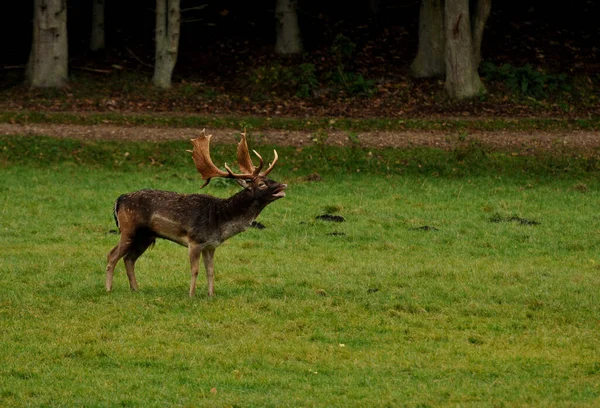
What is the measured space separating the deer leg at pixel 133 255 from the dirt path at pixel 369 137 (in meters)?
11.0

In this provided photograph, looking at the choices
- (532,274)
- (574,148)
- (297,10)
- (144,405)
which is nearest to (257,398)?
(144,405)

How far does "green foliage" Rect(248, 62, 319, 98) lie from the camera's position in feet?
95.2

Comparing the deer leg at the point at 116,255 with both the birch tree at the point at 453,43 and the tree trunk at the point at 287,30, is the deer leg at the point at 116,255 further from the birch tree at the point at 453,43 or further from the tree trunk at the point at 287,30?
the tree trunk at the point at 287,30

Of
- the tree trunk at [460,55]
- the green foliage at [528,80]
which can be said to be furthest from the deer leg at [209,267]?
the green foliage at [528,80]

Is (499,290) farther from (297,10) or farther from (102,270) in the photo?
(297,10)

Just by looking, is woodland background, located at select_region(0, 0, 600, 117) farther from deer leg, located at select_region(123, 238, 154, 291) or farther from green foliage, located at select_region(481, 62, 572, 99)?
deer leg, located at select_region(123, 238, 154, 291)

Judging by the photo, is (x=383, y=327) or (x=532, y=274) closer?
(x=383, y=327)

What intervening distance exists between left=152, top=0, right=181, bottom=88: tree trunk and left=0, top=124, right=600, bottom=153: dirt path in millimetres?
4350

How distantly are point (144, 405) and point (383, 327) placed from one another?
10.5ft

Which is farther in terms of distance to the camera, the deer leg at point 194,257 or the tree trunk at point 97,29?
the tree trunk at point 97,29

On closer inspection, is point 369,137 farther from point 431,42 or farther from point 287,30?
point 287,30

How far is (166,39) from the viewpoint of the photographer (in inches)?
1136

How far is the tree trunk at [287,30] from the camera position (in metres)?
31.8

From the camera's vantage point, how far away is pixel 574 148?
22859 mm
